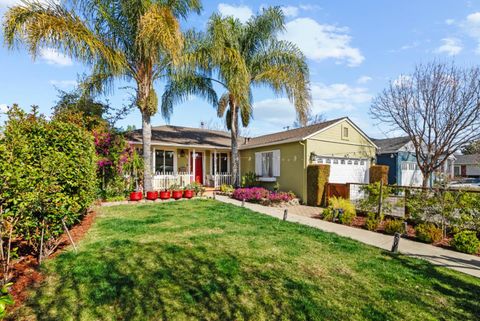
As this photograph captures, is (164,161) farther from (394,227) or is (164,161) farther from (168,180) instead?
(394,227)

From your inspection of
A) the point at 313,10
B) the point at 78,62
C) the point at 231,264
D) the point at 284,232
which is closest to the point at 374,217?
the point at 284,232

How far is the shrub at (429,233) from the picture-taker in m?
6.18

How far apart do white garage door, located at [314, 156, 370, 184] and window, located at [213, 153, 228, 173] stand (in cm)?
753

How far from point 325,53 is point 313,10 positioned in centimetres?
377

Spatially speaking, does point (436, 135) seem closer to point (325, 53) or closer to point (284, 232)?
point (325, 53)

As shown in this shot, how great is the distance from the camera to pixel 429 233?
20.4 feet

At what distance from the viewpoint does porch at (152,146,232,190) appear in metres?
14.3

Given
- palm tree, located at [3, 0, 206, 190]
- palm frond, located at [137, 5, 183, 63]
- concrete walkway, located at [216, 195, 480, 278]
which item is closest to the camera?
concrete walkway, located at [216, 195, 480, 278]

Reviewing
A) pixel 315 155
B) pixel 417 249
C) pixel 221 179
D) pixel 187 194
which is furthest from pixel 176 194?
pixel 417 249

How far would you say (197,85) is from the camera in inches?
544

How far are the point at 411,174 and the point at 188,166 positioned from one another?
16.7 meters

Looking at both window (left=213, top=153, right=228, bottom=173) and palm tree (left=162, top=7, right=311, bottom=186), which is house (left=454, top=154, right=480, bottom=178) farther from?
palm tree (left=162, top=7, right=311, bottom=186)

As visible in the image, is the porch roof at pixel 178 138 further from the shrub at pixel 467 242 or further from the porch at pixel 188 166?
the shrub at pixel 467 242

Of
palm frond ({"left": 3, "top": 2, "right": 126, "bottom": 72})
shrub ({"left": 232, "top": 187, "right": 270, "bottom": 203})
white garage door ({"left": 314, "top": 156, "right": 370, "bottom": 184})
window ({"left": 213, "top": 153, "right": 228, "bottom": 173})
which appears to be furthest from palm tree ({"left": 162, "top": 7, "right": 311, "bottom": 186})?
window ({"left": 213, "top": 153, "right": 228, "bottom": 173})
